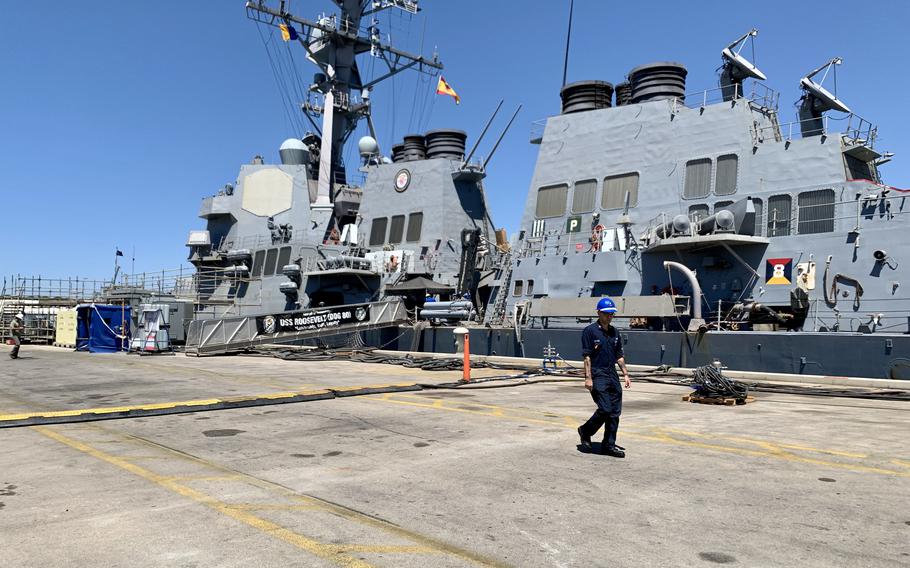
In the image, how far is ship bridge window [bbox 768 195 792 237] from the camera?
14.0 meters

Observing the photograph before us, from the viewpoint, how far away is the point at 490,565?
3.22 metres

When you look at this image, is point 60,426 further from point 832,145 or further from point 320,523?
point 832,145

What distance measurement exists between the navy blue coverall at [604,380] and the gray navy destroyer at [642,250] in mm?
8157

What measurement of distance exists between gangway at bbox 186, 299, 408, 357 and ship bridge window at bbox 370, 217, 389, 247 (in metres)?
4.58

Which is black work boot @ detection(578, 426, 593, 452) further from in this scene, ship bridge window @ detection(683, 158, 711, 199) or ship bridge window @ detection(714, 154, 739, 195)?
ship bridge window @ detection(683, 158, 711, 199)

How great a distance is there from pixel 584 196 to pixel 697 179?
311cm

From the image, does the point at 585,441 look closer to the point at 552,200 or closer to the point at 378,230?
the point at 552,200

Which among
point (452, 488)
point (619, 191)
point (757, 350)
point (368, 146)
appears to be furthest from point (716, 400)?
point (368, 146)

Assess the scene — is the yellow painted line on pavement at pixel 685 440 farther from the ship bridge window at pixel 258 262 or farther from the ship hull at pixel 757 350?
the ship bridge window at pixel 258 262

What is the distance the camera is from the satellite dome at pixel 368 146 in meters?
33.4

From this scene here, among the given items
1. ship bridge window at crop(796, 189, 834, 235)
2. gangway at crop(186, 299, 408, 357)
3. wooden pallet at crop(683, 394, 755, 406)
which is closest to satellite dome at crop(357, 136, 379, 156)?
gangway at crop(186, 299, 408, 357)

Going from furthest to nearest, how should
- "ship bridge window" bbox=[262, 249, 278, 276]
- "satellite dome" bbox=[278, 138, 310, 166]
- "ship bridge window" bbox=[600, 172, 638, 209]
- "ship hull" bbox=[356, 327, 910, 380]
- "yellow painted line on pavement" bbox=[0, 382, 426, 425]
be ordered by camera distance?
"satellite dome" bbox=[278, 138, 310, 166]
"ship bridge window" bbox=[262, 249, 278, 276]
"ship bridge window" bbox=[600, 172, 638, 209]
"ship hull" bbox=[356, 327, 910, 380]
"yellow painted line on pavement" bbox=[0, 382, 426, 425]

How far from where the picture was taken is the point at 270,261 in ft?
88.4

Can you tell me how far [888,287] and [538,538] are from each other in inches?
463
